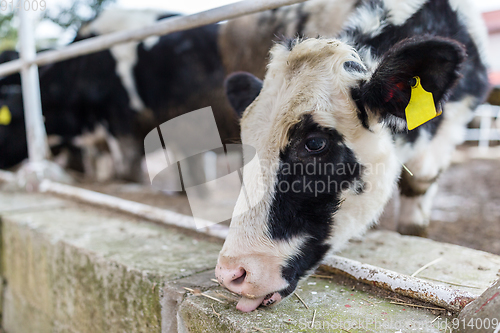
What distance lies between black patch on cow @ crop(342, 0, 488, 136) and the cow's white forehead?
139 mm

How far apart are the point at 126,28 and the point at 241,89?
3463 millimetres

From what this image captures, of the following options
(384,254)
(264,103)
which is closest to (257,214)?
(264,103)

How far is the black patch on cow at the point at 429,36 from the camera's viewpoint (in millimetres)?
1457

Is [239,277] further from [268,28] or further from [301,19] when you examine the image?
[268,28]

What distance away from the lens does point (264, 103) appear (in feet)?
5.15

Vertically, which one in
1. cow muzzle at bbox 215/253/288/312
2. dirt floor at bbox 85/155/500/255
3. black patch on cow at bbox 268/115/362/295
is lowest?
dirt floor at bbox 85/155/500/255

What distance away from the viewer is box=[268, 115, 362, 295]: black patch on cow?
1.37 meters

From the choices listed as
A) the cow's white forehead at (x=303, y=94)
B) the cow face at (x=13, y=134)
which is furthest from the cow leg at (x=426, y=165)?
the cow face at (x=13, y=134)

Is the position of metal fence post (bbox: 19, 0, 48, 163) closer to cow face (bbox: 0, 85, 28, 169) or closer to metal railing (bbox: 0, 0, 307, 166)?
metal railing (bbox: 0, 0, 307, 166)

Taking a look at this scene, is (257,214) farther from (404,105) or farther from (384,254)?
(384,254)

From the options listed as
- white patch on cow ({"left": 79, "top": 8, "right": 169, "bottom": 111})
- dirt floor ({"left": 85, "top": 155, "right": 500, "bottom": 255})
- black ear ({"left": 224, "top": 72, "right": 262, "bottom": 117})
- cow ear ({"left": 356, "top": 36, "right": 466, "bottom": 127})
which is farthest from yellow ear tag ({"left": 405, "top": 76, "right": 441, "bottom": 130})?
white patch on cow ({"left": 79, "top": 8, "right": 169, "bottom": 111})

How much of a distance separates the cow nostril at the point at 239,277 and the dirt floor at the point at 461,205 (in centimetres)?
179

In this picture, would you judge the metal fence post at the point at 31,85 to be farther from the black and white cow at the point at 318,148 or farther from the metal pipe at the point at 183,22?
the black and white cow at the point at 318,148

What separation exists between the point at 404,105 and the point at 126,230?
159cm
